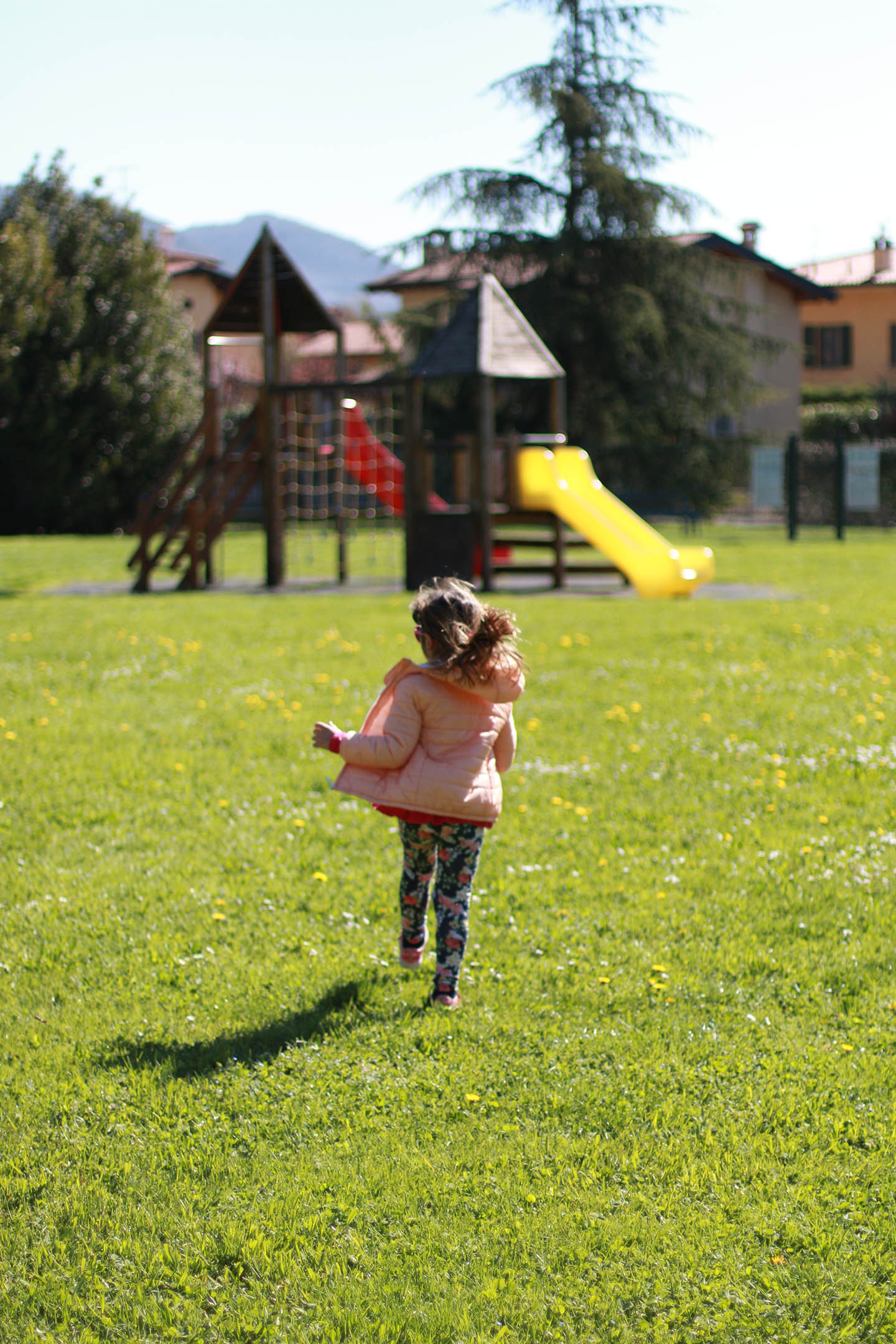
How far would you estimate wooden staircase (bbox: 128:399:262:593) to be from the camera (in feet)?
59.4

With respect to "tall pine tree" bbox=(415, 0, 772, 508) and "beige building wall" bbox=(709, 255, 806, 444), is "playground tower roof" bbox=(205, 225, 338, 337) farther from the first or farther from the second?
"beige building wall" bbox=(709, 255, 806, 444)

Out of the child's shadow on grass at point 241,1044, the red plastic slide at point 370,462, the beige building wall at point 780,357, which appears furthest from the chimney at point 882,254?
the child's shadow on grass at point 241,1044

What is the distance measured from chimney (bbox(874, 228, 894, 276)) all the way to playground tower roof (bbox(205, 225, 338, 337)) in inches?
1461

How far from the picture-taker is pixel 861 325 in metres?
51.3

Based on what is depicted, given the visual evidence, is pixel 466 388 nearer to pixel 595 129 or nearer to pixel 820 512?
pixel 595 129

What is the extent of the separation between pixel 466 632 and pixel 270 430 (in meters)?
15.1

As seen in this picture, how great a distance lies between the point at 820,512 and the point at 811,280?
59.4 ft

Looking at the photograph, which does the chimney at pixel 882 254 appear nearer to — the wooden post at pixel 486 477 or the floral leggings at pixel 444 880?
the wooden post at pixel 486 477

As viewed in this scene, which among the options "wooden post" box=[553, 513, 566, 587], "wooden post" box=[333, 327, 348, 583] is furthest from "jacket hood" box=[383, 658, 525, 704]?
"wooden post" box=[333, 327, 348, 583]

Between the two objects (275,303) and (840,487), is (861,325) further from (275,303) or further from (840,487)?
(275,303)

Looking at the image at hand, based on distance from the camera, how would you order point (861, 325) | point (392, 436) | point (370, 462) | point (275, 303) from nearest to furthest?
point (392, 436) → point (275, 303) → point (370, 462) → point (861, 325)

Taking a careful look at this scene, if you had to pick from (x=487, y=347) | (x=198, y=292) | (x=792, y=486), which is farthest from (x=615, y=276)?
(x=198, y=292)

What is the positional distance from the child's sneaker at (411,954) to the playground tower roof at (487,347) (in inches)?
518

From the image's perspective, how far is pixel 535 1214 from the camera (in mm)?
3203
